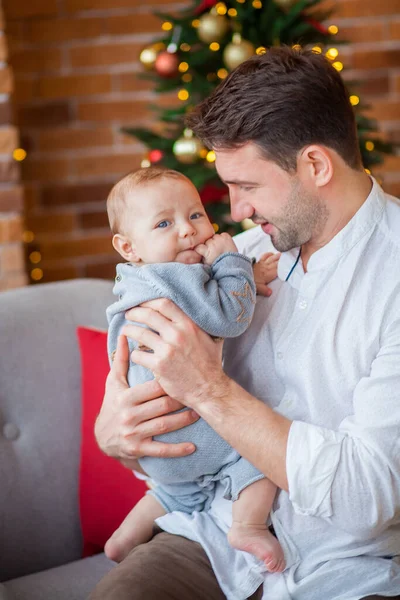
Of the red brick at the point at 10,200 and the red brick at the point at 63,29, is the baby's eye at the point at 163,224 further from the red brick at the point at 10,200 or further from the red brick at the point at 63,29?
the red brick at the point at 63,29

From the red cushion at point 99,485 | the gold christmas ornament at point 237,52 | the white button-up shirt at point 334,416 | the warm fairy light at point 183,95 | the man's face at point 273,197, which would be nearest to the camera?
the white button-up shirt at point 334,416

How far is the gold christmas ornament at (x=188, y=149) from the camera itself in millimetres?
2406

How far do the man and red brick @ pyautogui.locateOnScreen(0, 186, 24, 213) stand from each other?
3.83 ft

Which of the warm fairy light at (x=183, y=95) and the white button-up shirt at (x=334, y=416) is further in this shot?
the warm fairy light at (x=183, y=95)

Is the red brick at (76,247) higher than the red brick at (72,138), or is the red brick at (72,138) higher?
the red brick at (72,138)

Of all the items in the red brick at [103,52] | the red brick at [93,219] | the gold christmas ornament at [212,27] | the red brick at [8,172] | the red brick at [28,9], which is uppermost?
the red brick at [28,9]

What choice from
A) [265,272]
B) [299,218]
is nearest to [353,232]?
[299,218]

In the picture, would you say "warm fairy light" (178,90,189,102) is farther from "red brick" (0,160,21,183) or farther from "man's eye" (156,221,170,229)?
"man's eye" (156,221,170,229)

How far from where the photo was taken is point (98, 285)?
2.09 metres

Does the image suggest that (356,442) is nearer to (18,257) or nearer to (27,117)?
(18,257)

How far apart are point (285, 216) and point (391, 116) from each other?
6.21 feet

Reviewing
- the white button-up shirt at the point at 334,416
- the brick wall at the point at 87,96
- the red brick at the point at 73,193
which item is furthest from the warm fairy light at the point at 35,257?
the white button-up shirt at the point at 334,416

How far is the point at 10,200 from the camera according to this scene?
2.57m

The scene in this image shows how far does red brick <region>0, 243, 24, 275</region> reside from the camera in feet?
8.47
